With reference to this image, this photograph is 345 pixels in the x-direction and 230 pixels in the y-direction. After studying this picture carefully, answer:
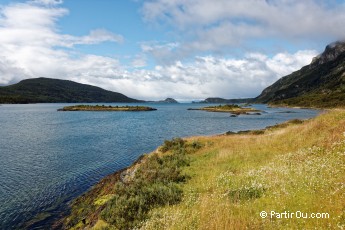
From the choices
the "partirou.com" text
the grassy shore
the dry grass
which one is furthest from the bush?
the "partirou.com" text

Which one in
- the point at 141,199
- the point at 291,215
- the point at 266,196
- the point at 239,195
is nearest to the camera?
the point at 291,215

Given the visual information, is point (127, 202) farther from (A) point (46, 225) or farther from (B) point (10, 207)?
(B) point (10, 207)

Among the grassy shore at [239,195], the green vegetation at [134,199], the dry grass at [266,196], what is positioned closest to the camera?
the dry grass at [266,196]

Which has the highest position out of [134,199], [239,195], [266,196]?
[266,196]

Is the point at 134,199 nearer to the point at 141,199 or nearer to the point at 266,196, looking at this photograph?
the point at 141,199

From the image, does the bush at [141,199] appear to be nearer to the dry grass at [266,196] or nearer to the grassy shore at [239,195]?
Result: the grassy shore at [239,195]

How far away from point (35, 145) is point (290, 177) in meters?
50.2

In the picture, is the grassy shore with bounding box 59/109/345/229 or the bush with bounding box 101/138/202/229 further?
the bush with bounding box 101/138/202/229

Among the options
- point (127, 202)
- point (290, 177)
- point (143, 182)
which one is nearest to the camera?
point (290, 177)

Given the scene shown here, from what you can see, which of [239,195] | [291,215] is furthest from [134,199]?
[291,215]

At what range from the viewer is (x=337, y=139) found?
1705 cm

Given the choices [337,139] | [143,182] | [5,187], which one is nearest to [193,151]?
[143,182]

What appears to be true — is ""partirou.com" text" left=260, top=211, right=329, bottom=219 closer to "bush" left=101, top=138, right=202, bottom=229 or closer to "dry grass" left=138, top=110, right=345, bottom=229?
"dry grass" left=138, top=110, right=345, bottom=229

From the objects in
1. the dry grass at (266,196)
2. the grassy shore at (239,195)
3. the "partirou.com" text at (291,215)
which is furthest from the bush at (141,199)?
the "partirou.com" text at (291,215)
